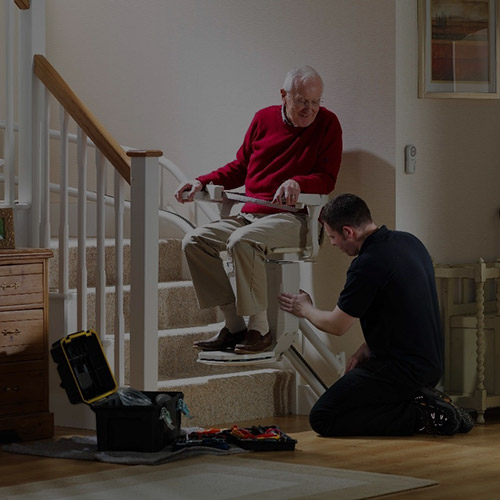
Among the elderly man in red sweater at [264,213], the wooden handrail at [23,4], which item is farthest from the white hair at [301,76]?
the wooden handrail at [23,4]

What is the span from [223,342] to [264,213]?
0.58 meters

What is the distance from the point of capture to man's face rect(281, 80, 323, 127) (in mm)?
5207

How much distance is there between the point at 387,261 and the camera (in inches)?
199

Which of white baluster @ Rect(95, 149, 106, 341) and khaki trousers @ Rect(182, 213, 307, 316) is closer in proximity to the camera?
khaki trousers @ Rect(182, 213, 307, 316)

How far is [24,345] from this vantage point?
Answer: 4.96 metres

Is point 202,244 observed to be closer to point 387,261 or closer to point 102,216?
point 102,216

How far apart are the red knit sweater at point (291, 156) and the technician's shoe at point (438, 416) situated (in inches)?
38.8

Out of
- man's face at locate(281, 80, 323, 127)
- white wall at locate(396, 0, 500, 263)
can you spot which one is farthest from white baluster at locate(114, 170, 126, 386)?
white wall at locate(396, 0, 500, 263)

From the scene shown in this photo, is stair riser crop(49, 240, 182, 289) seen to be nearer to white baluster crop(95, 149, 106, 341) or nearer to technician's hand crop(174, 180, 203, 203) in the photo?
white baluster crop(95, 149, 106, 341)

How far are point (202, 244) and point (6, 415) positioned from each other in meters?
1.07

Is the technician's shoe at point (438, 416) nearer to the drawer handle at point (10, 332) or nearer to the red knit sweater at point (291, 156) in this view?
the red knit sweater at point (291, 156)

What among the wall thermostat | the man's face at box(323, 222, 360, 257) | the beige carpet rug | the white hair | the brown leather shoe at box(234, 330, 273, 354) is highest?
the white hair

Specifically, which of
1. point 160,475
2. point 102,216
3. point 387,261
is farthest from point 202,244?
point 160,475

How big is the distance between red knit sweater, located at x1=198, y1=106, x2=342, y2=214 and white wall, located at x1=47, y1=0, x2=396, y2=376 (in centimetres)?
31
